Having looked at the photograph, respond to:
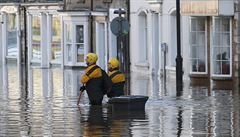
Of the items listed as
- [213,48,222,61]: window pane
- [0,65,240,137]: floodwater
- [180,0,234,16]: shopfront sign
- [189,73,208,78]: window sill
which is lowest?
[0,65,240,137]: floodwater

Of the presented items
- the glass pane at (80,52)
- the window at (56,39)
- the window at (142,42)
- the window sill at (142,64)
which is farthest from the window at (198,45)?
the window at (56,39)

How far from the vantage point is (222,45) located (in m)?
36.7

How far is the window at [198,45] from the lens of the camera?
3788 cm

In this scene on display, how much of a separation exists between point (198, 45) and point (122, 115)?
15853mm

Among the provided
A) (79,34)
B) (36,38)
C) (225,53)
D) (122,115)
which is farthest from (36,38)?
(122,115)

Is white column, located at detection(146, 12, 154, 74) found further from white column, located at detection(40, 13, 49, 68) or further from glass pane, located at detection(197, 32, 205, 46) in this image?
white column, located at detection(40, 13, 49, 68)

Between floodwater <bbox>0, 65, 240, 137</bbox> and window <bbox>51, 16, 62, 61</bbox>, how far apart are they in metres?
23.2

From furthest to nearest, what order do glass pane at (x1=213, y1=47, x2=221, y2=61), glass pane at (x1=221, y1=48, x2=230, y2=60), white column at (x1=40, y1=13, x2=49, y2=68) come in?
white column at (x1=40, y1=13, x2=49, y2=68)
glass pane at (x1=213, y1=47, x2=221, y2=61)
glass pane at (x1=221, y1=48, x2=230, y2=60)

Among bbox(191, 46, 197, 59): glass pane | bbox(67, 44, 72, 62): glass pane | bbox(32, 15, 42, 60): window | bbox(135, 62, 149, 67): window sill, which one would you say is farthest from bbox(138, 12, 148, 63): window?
bbox(32, 15, 42, 60): window

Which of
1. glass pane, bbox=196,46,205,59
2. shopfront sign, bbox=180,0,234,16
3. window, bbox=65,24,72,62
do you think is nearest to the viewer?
shopfront sign, bbox=180,0,234,16

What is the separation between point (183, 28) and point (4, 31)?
25927mm

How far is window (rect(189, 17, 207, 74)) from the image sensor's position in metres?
37.9

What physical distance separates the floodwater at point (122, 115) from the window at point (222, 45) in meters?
2.28

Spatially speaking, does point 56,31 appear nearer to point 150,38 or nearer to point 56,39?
point 56,39
